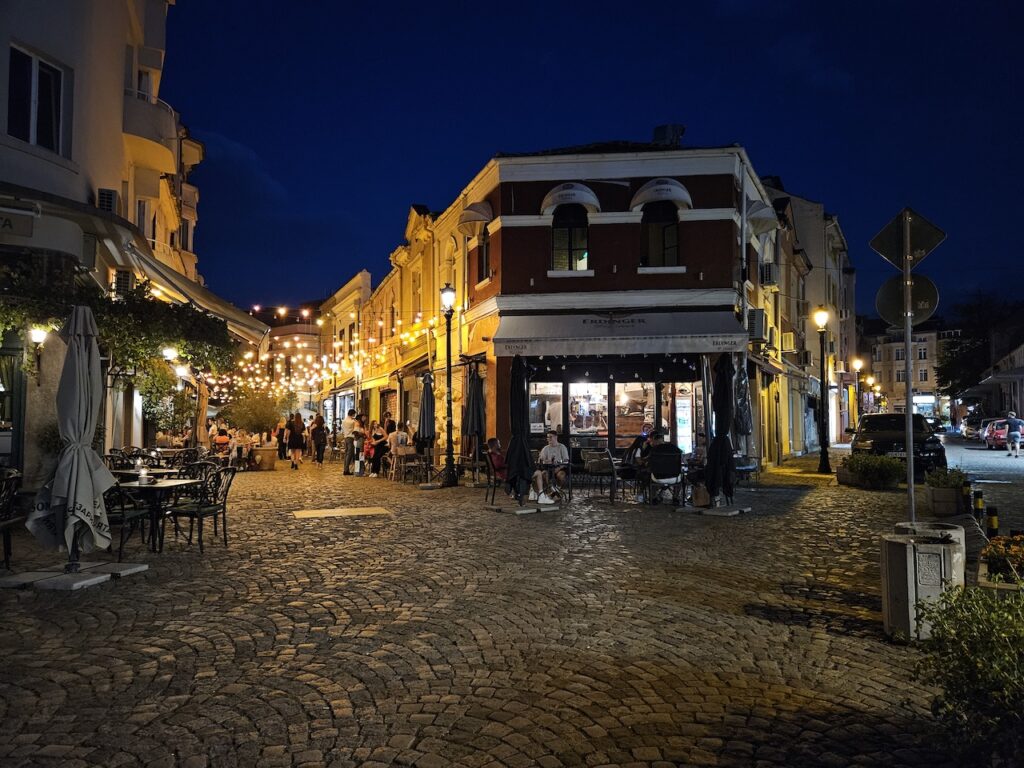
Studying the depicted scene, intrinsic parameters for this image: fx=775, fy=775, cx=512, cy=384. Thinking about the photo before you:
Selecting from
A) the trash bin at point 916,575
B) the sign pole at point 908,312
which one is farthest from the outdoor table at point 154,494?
the sign pole at point 908,312

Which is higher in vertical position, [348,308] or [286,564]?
[348,308]

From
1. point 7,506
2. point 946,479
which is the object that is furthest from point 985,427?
point 7,506

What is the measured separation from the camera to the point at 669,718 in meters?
4.22

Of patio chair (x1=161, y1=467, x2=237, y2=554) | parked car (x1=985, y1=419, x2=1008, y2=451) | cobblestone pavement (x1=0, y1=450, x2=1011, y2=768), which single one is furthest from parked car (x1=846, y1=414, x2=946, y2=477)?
parked car (x1=985, y1=419, x2=1008, y2=451)

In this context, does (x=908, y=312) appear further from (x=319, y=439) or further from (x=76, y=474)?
(x=319, y=439)

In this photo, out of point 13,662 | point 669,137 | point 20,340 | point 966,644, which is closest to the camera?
point 966,644

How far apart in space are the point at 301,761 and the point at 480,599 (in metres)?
3.25

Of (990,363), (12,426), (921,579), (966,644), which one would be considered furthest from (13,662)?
(990,363)

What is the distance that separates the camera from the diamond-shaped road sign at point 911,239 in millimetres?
6559

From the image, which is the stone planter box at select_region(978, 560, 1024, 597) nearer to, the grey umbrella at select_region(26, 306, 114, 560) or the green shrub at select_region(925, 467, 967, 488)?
the grey umbrella at select_region(26, 306, 114, 560)

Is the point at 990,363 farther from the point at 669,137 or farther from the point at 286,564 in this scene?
the point at 286,564

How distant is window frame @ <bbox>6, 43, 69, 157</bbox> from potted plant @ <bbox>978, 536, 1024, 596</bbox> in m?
13.4

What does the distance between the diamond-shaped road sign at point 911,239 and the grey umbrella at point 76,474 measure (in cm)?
768

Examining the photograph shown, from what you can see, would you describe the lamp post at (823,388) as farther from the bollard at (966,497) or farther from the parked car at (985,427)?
the parked car at (985,427)
